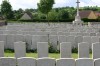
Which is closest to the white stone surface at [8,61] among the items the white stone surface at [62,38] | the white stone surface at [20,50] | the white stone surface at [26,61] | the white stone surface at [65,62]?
the white stone surface at [26,61]

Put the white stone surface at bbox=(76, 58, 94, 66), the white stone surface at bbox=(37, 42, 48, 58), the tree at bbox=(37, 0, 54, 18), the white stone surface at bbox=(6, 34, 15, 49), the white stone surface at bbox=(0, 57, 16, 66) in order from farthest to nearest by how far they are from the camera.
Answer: the tree at bbox=(37, 0, 54, 18) → the white stone surface at bbox=(6, 34, 15, 49) → the white stone surface at bbox=(37, 42, 48, 58) → the white stone surface at bbox=(0, 57, 16, 66) → the white stone surface at bbox=(76, 58, 94, 66)

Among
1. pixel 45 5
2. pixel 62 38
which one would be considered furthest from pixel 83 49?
pixel 45 5

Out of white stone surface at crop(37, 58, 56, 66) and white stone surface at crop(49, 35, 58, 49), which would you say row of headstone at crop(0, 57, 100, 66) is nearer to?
white stone surface at crop(37, 58, 56, 66)

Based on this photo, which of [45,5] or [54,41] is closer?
[54,41]

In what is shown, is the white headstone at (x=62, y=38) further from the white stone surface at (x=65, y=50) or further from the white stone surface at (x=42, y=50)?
the white stone surface at (x=42, y=50)

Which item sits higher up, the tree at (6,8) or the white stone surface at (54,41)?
the tree at (6,8)

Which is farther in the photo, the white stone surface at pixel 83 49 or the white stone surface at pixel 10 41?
the white stone surface at pixel 10 41

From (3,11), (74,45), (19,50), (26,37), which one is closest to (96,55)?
(19,50)

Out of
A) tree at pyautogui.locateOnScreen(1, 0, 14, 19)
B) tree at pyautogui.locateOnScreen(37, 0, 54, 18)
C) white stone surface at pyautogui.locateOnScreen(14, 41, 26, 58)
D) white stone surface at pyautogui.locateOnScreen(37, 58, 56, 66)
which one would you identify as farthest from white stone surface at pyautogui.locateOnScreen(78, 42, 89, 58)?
tree at pyautogui.locateOnScreen(1, 0, 14, 19)

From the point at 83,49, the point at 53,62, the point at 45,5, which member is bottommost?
the point at 53,62

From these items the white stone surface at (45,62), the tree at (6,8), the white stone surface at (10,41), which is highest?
the tree at (6,8)


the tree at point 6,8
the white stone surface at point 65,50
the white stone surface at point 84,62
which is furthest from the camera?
the tree at point 6,8

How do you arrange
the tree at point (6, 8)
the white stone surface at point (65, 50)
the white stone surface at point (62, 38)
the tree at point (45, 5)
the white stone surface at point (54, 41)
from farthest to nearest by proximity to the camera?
1. the tree at point (6, 8)
2. the tree at point (45, 5)
3. the white stone surface at point (54, 41)
4. the white stone surface at point (62, 38)
5. the white stone surface at point (65, 50)

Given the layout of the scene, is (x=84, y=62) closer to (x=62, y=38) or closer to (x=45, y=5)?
(x=62, y=38)
